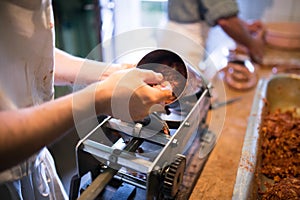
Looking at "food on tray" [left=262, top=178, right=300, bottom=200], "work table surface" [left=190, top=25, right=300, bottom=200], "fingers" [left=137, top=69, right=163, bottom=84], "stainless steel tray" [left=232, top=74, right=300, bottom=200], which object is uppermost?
"fingers" [left=137, top=69, right=163, bottom=84]

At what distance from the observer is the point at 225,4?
4.42 feet

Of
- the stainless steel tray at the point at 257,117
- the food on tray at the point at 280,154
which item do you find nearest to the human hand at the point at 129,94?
the stainless steel tray at the point at 257,117

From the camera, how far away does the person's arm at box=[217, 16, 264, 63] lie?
4.61 feet

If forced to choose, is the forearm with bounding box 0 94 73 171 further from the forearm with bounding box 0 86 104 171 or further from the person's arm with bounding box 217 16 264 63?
the person's arm with bounding box 217 16 264 63

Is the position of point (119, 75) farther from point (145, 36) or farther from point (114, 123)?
point (145, 36)

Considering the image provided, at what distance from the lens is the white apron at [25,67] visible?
1.87 ft

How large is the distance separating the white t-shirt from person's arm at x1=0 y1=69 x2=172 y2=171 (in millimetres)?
147

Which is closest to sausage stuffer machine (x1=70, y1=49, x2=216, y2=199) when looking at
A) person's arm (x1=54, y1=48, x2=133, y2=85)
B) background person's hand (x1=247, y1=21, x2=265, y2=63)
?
person's arm (x1=54, y1=48, x2=133, y2=85)

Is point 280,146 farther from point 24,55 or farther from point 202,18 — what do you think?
point 24,55

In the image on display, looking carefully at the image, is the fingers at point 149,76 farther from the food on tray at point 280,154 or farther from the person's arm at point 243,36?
the person's arm at point 243,36

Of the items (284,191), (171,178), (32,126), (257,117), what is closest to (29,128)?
(32,126)

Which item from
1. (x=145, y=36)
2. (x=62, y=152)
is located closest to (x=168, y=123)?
(x=145, y=36)

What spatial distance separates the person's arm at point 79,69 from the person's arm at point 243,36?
815 mm

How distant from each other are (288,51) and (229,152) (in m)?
0.88
